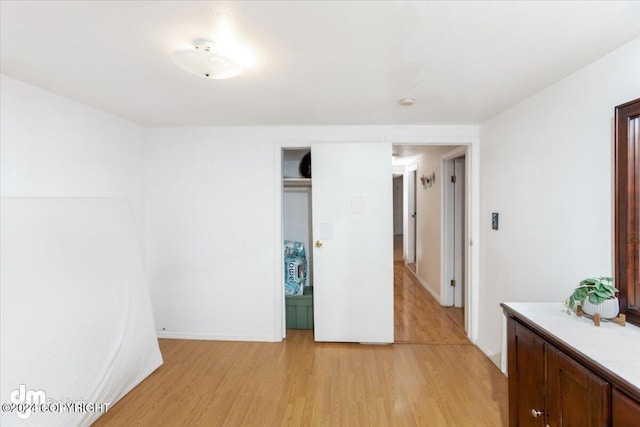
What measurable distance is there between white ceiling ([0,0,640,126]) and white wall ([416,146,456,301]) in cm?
203

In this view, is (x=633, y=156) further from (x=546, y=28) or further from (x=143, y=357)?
(x=143, y=357)

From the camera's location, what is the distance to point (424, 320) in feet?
12.4

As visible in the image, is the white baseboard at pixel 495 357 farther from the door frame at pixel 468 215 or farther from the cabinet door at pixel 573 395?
the cabinet door at pixel 573 395

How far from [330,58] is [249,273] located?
226cm

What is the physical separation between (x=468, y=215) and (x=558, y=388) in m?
2.07

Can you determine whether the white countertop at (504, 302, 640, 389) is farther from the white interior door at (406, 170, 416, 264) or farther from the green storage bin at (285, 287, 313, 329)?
the white interior door at (406, 170, 416, 264)

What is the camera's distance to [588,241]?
173 centimetres

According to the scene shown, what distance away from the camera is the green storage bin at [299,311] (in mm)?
3484

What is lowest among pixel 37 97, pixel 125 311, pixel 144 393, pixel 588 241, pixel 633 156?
pixel 144 393

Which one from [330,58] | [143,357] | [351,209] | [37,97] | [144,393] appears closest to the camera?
[330,58]

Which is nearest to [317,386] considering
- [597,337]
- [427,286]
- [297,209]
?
[597,337]

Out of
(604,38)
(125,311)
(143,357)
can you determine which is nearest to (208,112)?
(125,311)

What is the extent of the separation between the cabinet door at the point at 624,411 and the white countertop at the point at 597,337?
0.06 meters

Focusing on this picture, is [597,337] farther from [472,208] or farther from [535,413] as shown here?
[472,208]
